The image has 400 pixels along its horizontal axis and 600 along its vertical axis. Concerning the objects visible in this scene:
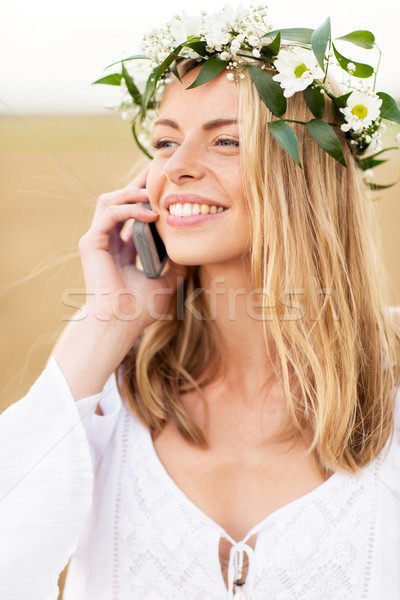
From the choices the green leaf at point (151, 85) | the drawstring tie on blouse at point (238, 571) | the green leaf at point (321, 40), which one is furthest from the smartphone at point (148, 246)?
the drawstring tie on blouse at point (238, 571)

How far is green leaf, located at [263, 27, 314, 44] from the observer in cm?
183

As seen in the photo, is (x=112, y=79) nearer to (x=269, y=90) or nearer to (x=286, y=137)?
(x=269, y=90)

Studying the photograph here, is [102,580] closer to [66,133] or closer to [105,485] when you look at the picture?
[105,485]

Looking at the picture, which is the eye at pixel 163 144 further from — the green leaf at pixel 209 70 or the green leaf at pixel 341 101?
the green leaf at pixel 341 101

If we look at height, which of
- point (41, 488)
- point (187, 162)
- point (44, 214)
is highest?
point (44, 214)

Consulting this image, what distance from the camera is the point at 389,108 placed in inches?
75.9

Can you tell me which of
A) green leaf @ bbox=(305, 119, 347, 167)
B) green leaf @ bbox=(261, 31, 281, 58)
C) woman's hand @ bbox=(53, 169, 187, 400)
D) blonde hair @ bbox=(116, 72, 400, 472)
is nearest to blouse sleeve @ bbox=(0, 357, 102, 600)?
woman's hand @ bbox=(53, 169, 187, 400)

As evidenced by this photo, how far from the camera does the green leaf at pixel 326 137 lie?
Answer: 1814 millimetres

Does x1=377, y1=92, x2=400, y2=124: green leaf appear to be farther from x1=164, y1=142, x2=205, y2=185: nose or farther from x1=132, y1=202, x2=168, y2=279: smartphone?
x1=132, y1=202, x2=168, y2=279: smartphone

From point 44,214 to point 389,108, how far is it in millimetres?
9813

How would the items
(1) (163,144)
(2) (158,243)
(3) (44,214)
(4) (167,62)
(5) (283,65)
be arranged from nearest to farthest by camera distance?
(5) (283,65) → (4) (167,62) → (1) (163,144) → (2) (158,243) → (3) (44,214)

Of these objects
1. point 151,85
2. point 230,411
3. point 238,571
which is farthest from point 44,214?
point 238,571

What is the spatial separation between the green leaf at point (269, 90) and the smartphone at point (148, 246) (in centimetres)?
60

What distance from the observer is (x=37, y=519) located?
5.47 feet
